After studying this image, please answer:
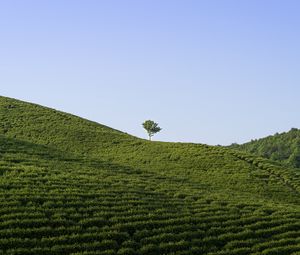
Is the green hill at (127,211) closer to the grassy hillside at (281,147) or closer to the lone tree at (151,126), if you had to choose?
the lone tree at (151,126)

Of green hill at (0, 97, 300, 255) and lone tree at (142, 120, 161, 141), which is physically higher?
lone tree at (142, 120, 161, 141)

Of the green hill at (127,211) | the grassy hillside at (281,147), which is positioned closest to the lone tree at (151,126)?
the grassy hillside at (281,147)

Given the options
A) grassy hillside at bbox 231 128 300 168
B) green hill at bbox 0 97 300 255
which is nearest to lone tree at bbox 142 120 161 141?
grassy hillside at bbox 231 128 300 168

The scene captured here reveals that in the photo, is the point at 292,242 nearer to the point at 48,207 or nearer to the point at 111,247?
the point at 111,247

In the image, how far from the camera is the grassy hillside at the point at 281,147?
14188cm

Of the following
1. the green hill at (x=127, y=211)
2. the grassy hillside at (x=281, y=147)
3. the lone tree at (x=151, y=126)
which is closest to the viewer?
the green hill at (x=127, y=211)

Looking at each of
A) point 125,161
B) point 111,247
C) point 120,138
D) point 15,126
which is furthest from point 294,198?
point 15,126

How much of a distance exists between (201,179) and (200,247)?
1230 inches

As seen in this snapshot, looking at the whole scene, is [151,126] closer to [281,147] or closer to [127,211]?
[281,147]

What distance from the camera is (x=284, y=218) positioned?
34.5 meters

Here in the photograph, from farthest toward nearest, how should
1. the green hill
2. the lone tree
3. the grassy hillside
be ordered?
the grassy hillside, the lone tree, the green hill

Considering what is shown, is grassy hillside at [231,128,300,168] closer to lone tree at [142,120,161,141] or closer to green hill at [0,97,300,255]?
lone tree at [142,120,161,141]

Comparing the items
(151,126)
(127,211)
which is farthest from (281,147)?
(127,211)

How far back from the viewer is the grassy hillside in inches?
5586
